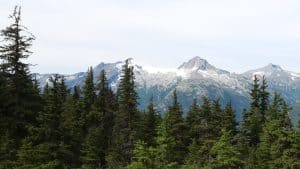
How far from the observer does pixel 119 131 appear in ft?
195

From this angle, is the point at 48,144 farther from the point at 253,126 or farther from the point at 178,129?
the point at 253,126

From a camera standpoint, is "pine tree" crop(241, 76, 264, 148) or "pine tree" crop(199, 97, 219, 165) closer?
"pine tree" crop(199, 97, 219, 165)

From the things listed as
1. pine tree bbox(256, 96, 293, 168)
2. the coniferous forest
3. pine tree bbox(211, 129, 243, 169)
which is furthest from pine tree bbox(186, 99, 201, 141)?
pine tree bbox(211, 129, 243, 169)

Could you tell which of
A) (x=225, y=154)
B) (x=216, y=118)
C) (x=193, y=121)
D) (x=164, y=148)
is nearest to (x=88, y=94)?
(x=193, y=121)

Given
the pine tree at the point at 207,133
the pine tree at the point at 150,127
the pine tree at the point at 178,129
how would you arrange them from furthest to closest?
the pine tree at the point at 150,127, the pine tree at the point at 178,129, the pine tree at the point at 207,133

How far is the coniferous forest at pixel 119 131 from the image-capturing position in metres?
23.1

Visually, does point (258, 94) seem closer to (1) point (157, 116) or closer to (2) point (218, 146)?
(1) point (157, 116)

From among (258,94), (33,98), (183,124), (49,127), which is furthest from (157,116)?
(49,127)

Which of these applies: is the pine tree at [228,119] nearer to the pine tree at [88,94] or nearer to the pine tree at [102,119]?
the pine tree at [102,119]

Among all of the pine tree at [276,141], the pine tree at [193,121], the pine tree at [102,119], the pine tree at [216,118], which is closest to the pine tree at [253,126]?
the pine tree at [216,118]

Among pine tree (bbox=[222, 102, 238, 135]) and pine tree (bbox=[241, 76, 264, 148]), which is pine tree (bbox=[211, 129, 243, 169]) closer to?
pine tree (bbox=[222, 102, 238, 135])

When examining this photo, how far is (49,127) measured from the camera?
2289 centimetres

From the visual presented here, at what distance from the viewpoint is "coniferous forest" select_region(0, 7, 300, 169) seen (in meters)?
23.1

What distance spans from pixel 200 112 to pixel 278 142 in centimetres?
1954
